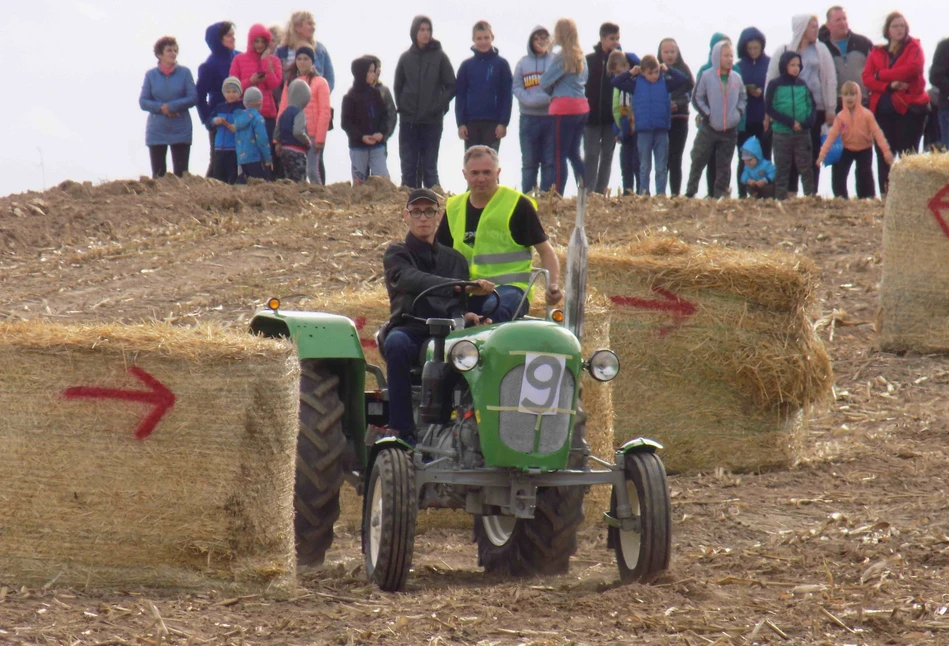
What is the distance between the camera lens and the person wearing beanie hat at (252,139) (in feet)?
51.4

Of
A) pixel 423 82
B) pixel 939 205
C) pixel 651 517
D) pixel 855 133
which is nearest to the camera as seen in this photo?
pixel 651 517

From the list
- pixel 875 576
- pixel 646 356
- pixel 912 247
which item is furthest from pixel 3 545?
pixel 912 247

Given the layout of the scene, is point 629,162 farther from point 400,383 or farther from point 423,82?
point 400,383

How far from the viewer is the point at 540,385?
604cm

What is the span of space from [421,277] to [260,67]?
9.58 m

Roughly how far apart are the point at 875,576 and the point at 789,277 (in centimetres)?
352

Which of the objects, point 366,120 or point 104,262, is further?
point 366,120

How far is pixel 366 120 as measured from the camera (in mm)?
15438

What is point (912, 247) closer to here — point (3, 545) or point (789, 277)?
point (789, 277)

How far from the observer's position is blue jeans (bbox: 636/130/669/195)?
15031 mm

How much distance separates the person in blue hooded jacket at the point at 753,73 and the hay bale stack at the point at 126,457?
35.3 feet

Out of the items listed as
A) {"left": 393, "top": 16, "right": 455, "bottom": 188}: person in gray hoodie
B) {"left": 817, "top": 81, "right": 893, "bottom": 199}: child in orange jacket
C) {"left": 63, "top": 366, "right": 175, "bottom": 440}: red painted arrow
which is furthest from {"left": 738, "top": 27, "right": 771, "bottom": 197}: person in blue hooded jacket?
{"left": 63, "top": 366, "right": 175, "bottom": 440}: red painted arrow

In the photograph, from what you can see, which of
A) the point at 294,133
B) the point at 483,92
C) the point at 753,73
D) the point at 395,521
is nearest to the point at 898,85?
the point at 753,73

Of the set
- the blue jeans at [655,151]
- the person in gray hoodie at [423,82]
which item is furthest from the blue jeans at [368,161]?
the blue jeans at [655,151]
